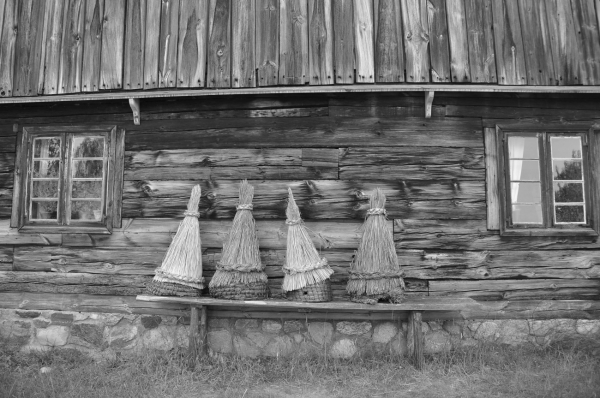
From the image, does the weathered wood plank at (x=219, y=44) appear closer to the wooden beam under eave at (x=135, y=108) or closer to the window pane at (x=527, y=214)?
the wooden beam under eave at (x=135, y=108)

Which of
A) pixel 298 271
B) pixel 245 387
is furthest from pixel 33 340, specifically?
pixel 298 271

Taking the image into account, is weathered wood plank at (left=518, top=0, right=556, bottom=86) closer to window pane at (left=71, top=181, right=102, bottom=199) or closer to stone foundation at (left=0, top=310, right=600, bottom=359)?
stone foundation at (left=0, top=310, right=600, bottom=359)

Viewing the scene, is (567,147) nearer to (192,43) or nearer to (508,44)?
(508,44)

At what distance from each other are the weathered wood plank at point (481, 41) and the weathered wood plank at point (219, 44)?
277 centimetres

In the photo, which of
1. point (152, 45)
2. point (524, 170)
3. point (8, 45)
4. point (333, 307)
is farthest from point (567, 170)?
point (8, 45)

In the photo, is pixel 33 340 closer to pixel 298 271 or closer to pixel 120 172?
pixel 120 172

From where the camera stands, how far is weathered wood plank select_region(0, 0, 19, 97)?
6.22 meters

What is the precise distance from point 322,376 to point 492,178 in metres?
2.98

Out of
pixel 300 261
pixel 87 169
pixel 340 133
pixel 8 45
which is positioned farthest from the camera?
pixel 87 169

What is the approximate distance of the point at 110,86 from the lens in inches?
238

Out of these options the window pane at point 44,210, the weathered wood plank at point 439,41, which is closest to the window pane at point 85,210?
the window pane at point 44,210

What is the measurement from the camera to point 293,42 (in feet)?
19.6

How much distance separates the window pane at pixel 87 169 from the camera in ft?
21.2

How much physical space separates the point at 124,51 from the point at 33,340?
3654 mm
